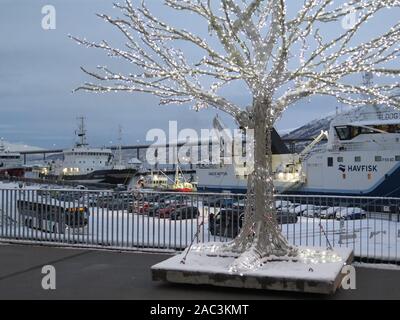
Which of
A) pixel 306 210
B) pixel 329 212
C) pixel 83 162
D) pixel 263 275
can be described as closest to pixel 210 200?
pixel 306 210

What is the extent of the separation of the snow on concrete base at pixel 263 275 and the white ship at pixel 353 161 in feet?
108

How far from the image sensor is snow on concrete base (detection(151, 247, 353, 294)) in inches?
234

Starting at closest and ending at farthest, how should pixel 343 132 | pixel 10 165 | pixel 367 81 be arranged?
pixel 367 81
pixel 343 132
pixel 10 165

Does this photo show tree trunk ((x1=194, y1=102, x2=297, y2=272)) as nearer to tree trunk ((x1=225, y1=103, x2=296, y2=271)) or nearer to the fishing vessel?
tree trunk ((x1=225, y1=103, x2=296, y2=271))

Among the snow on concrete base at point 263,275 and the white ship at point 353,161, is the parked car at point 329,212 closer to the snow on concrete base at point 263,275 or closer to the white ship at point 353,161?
the snow on concrete base at point 263,275

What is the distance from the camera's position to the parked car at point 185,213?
31.6ft

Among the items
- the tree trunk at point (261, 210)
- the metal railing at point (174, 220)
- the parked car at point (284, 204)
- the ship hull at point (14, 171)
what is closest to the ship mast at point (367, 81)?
the tree trunk at point (261, 210)

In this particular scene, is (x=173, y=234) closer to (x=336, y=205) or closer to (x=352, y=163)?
(x=336, y=205)

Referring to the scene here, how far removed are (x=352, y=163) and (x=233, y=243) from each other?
3545 cm

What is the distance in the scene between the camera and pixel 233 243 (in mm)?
7508

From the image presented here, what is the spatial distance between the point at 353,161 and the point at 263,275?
120 ft

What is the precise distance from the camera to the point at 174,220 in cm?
958

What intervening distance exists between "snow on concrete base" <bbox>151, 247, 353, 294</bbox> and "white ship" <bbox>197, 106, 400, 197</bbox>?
32.8m

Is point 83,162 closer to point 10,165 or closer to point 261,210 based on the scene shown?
point 10,165
